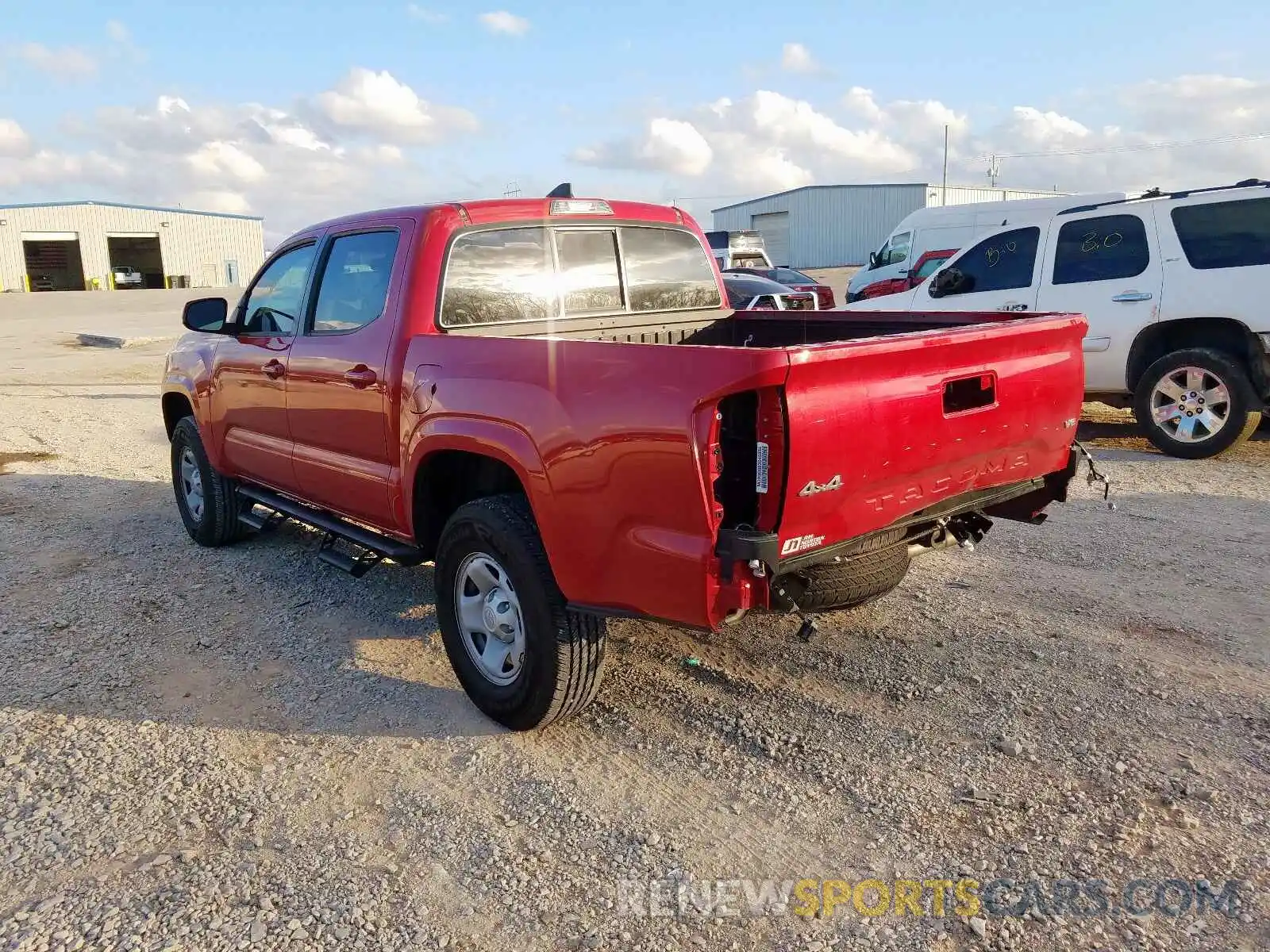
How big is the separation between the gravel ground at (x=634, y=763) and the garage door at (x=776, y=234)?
5449cm

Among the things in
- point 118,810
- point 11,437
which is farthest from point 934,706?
point 11,437

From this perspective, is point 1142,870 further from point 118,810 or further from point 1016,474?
point 118,810

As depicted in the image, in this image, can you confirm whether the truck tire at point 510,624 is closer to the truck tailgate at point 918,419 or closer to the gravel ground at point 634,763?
the gravel ground at point 634,763

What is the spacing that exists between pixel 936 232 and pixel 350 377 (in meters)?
19.2

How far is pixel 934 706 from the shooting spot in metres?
3.79

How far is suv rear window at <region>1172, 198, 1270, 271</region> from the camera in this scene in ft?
24.7

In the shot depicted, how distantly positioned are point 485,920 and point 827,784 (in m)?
1.23

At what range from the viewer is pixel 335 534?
4.82m

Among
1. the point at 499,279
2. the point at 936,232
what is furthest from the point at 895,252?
the point at 499,279

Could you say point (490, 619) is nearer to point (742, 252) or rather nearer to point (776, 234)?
point (742, 252)

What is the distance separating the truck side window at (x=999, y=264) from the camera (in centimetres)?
884

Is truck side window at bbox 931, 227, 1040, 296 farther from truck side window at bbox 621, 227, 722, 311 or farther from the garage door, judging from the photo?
the garage door

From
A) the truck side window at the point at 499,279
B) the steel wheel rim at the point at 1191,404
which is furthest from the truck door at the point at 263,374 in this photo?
the steel wheel rim at the point at 1191,404

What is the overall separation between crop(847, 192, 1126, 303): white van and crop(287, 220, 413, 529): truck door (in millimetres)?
15574
